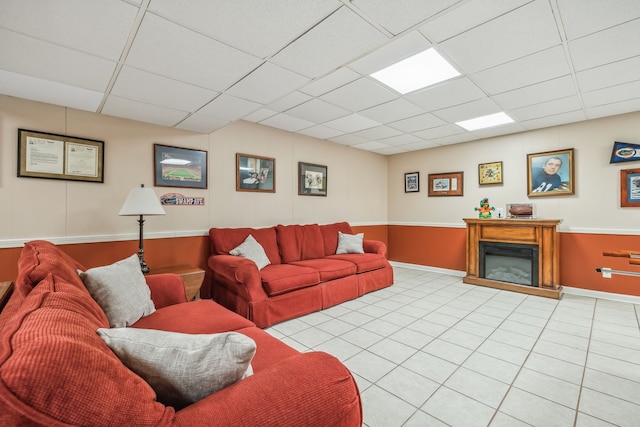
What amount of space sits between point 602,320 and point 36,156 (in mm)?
6434

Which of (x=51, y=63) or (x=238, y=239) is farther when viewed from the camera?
(x=238, y=239)

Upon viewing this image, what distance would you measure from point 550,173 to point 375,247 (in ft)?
9.91

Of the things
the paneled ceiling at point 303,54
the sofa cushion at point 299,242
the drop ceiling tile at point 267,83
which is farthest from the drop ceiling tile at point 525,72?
the sofa cushion at point 299,242

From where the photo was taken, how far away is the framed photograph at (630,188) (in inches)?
158

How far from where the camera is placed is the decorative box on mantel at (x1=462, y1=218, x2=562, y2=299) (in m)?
4.41

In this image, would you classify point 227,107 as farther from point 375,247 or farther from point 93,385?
point 375,247

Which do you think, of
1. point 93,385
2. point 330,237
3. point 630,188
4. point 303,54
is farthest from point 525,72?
point 93,385

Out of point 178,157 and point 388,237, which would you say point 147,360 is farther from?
point 388,237

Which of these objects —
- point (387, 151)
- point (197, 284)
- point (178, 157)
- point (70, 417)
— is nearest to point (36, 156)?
point (178, 157)

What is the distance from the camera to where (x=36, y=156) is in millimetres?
2961

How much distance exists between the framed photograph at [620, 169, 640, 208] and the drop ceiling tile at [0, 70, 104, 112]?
650 cm

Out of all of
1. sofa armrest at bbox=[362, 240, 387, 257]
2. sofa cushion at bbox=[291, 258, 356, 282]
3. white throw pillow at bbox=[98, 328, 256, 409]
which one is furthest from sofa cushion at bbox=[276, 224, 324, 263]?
white throw pillow at bbox=[98, 328, 256, 409]

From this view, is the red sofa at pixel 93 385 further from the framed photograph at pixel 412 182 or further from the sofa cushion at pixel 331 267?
the framed photograph at pixel 412 182

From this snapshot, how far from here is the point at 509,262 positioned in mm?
4840
